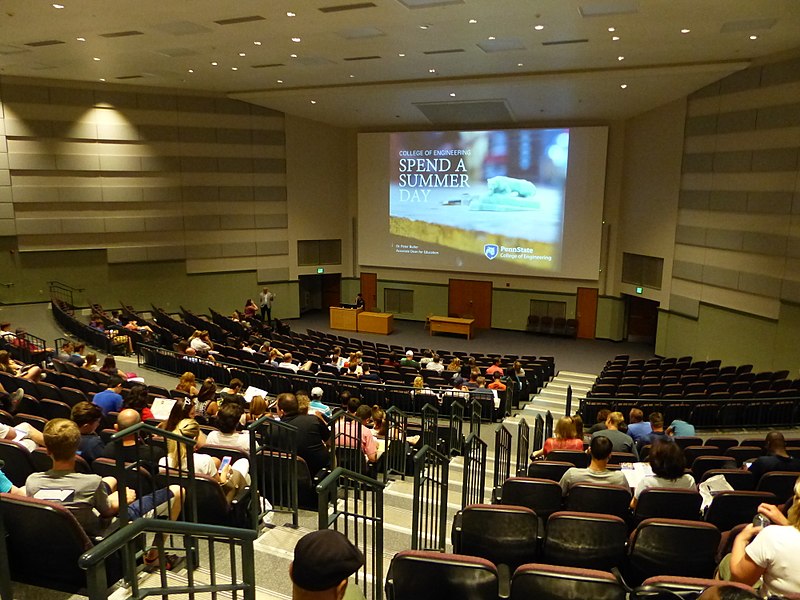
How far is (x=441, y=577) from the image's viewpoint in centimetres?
278

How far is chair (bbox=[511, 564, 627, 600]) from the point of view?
2648 mm

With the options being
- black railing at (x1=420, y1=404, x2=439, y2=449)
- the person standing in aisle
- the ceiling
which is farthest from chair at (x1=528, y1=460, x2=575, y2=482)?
the person standing in aisle

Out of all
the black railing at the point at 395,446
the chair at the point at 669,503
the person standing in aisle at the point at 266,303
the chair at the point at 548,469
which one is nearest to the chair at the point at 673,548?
the chair at the point at 669,503

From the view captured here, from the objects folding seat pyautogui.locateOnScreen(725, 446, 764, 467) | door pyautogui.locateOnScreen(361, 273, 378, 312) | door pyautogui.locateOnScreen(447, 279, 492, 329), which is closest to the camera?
folding seat pyautogui.locateOnScreen(725, 446, 764, 467)

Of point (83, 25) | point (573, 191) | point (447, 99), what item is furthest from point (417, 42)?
point (573, 191)

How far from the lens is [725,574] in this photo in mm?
3061

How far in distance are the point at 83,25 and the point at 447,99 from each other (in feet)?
32.2

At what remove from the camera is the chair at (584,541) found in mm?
3590

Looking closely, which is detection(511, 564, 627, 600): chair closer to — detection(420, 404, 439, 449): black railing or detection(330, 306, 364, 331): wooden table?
detection(420, 404, 439, 449): black railing

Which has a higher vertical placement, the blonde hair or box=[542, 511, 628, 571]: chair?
the blonde hair

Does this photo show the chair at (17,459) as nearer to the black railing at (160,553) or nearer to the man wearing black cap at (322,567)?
the black railing at (160,553)

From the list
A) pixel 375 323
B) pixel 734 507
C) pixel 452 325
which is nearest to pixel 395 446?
pixel 734 507

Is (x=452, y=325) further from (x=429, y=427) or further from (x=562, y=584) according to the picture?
(x=562, y=584)

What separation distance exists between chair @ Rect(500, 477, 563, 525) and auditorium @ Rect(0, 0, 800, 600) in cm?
3
